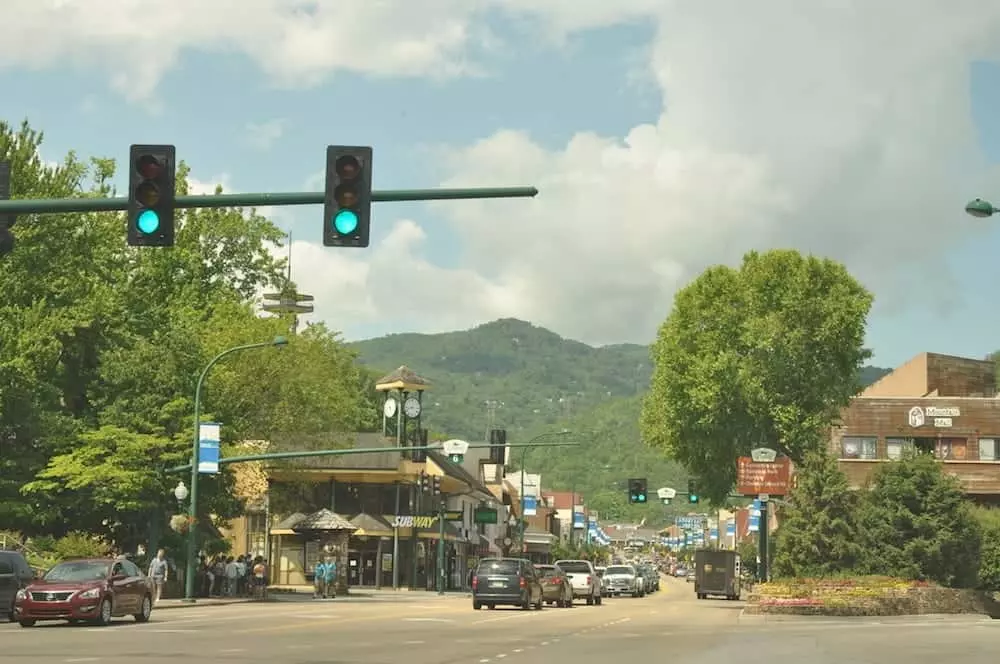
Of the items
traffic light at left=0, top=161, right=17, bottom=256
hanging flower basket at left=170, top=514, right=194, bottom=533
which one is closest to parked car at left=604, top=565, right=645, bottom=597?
hanging flower basket at left=170, top=514, right=194, bottom=533

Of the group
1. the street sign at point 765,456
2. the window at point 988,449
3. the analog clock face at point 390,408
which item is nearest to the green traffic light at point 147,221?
the street sign at point 765,456

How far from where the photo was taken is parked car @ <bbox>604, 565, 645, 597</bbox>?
7531cm

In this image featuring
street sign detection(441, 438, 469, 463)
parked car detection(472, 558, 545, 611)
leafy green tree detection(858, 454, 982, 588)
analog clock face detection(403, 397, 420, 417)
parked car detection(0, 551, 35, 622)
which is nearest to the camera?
parked car detection(0, 551, 35, 622)

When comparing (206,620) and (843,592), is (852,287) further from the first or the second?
(206,620)

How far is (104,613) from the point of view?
30391mm

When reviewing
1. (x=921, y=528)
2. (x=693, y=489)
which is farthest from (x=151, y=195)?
(x=693, y=489)

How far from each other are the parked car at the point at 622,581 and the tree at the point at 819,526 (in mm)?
24843

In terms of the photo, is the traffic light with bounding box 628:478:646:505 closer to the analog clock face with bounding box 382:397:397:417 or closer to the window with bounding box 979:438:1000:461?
the analog clock face with bounding box 382:397:397:417

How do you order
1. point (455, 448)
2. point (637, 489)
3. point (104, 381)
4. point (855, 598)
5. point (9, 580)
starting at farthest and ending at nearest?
point (637, 489) → point (455, 448) → point (104, 381) → point (855, 598) → point (9, 580)

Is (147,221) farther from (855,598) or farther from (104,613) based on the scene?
(855,598)

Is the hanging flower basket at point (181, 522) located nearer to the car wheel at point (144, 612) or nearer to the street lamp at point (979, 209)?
the car wheel at point (144, 612)

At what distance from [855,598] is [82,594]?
80.7ft

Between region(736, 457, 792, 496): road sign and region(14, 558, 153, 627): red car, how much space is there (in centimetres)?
3067

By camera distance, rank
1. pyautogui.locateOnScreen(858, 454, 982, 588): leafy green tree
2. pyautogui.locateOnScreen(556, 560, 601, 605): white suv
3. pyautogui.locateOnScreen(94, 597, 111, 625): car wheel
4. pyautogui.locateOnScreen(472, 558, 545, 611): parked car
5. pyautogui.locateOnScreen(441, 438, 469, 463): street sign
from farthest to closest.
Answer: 1. pyautogui.locateOnScreen(441, 438, 469, 463): street sign
2. pyautogui.locateOnScreen(556, 560, 601, 605): white suv
3. pyautogui.locateOnScreen(858, 454, 982, 588): leafy green tree
4. pyautogui.locateOnScreen(472, 558, 545, 611): parked car
5. pyautogui.locateOnScreen(94, 597, 111, 625): car wheel
